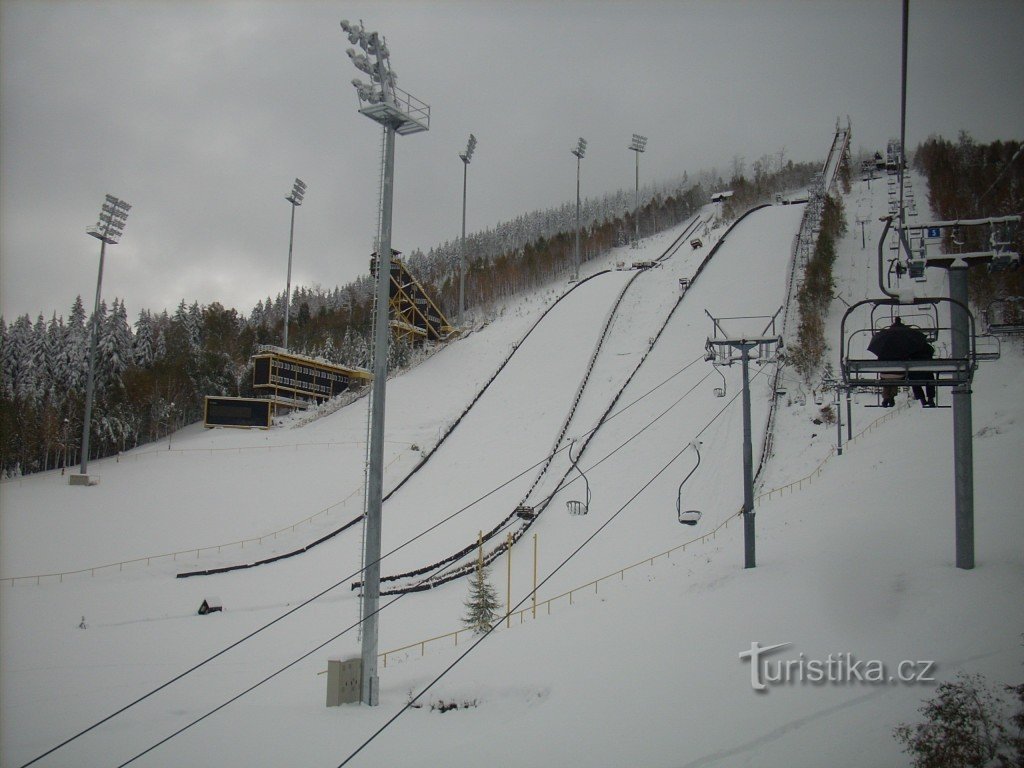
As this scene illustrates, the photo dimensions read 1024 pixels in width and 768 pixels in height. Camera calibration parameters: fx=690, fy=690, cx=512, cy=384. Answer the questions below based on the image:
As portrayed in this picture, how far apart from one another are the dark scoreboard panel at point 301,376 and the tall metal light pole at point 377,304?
115 feet

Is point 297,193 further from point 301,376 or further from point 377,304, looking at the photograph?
point 377,304

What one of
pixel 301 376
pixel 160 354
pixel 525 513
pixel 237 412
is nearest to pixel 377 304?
pixel 525 513

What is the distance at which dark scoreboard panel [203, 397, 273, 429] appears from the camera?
41281mm

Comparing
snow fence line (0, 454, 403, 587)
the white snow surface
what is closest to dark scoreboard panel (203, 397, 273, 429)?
the white snow surface

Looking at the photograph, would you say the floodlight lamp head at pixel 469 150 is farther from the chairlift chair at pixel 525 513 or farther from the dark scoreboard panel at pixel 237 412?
the chairlift chair at pixel 525 513

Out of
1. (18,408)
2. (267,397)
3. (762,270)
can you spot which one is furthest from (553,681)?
(18,408)

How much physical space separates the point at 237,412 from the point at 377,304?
34.2 metres

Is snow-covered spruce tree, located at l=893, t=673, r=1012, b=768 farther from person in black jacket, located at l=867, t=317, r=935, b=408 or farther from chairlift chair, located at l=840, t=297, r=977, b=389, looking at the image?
person in black jacket, located at l=867, t=317, r=935, b=408

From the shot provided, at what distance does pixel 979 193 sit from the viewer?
1499 inches

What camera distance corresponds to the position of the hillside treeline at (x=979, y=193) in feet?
88.1

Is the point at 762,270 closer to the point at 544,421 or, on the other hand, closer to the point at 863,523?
the point at 544,421

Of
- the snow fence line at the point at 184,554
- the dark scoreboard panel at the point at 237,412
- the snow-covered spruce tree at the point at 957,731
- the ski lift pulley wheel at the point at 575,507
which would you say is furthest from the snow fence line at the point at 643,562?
the dark scoreboard panel at the point at 237,412

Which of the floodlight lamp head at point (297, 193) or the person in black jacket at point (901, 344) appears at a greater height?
the floodlight lamp head at point (297, 193)

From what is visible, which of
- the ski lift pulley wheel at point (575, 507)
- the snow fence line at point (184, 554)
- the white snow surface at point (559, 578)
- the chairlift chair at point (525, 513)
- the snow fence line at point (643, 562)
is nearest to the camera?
the white snow surface at point (559, 578)
